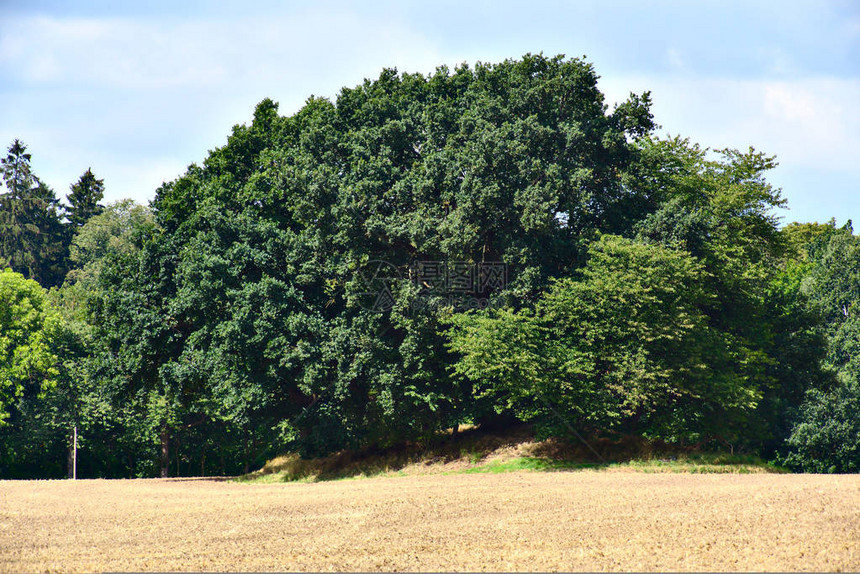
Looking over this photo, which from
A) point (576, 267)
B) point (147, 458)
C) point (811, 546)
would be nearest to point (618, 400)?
point (576, 267)

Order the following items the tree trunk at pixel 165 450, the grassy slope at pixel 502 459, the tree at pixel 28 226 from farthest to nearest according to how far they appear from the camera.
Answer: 1. the tree at pixel 28 226
2. the tree trunk at pixel 165 450
3. the grassy slope at pixel 502 459

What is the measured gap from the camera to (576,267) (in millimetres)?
31484

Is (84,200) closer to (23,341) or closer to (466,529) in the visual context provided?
(23,341)

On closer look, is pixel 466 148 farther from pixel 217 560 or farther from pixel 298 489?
pixel 217 560

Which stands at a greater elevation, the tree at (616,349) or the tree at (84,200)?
the tree at (84,200)

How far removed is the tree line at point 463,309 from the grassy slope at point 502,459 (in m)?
0.82

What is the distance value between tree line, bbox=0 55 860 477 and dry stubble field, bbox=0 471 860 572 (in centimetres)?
633

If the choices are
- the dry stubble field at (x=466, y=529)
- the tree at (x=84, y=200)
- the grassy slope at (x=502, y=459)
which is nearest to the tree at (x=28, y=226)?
the tree at (x=84, y=200)

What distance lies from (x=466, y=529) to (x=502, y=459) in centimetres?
1542

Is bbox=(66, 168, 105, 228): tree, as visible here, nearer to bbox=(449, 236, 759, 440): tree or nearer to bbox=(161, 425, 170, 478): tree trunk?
bbox=(161, 425, 170, 478): tree trunk

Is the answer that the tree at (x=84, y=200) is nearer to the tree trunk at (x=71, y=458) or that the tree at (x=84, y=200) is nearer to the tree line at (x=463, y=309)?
the tree trunk at (x=71, y=458)

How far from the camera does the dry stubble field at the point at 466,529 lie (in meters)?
12.4

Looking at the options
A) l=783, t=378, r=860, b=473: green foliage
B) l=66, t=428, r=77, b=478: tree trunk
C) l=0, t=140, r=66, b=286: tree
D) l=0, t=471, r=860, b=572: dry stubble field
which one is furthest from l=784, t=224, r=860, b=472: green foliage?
l=0, t=140, r=66, b=286: tree

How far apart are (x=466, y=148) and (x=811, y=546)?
2074 centimetres
